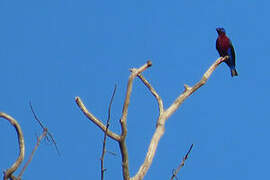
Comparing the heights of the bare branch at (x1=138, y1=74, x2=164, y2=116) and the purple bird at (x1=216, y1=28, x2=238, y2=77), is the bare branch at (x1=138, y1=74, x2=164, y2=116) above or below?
below

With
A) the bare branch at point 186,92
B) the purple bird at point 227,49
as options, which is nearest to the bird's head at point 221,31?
the purple bird at point 227,49

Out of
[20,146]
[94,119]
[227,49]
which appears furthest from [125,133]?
[227,49]

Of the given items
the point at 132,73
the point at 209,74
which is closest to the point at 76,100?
the point at 132,73

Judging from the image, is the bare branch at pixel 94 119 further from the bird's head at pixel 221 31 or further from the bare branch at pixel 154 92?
the bird's head at pixel 221 31

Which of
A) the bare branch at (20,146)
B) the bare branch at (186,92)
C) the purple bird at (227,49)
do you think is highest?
the purple bird at (227,49)

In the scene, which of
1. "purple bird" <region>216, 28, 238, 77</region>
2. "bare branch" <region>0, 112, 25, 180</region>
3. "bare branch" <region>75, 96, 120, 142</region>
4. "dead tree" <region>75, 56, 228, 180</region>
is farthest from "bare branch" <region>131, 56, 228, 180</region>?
"purple bird" <region>216, 28, 238, 77</region>

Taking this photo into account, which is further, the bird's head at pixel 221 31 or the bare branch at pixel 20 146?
the bird's head at pixel 221 31

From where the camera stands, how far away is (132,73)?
186 inches

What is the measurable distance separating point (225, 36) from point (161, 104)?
924 centimetres

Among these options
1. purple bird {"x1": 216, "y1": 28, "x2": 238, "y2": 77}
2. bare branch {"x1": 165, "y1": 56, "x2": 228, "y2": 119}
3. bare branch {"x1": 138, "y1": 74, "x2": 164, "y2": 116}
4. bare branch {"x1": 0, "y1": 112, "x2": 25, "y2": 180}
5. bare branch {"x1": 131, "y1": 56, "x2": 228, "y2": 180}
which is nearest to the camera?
bare branch {"x1": 0, "y1": 112, "x2": 25, "y2": 180}

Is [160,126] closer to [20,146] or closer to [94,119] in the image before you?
[94,119]

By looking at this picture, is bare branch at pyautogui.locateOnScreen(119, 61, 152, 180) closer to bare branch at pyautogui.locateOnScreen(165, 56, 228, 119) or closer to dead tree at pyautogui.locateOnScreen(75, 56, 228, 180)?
dead tree at pyautogui.locateOnScreen(75, 56, 228, 180)

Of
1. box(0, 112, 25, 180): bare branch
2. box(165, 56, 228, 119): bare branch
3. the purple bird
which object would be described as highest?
the purple bird

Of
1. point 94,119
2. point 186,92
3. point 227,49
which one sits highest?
point 227,49
